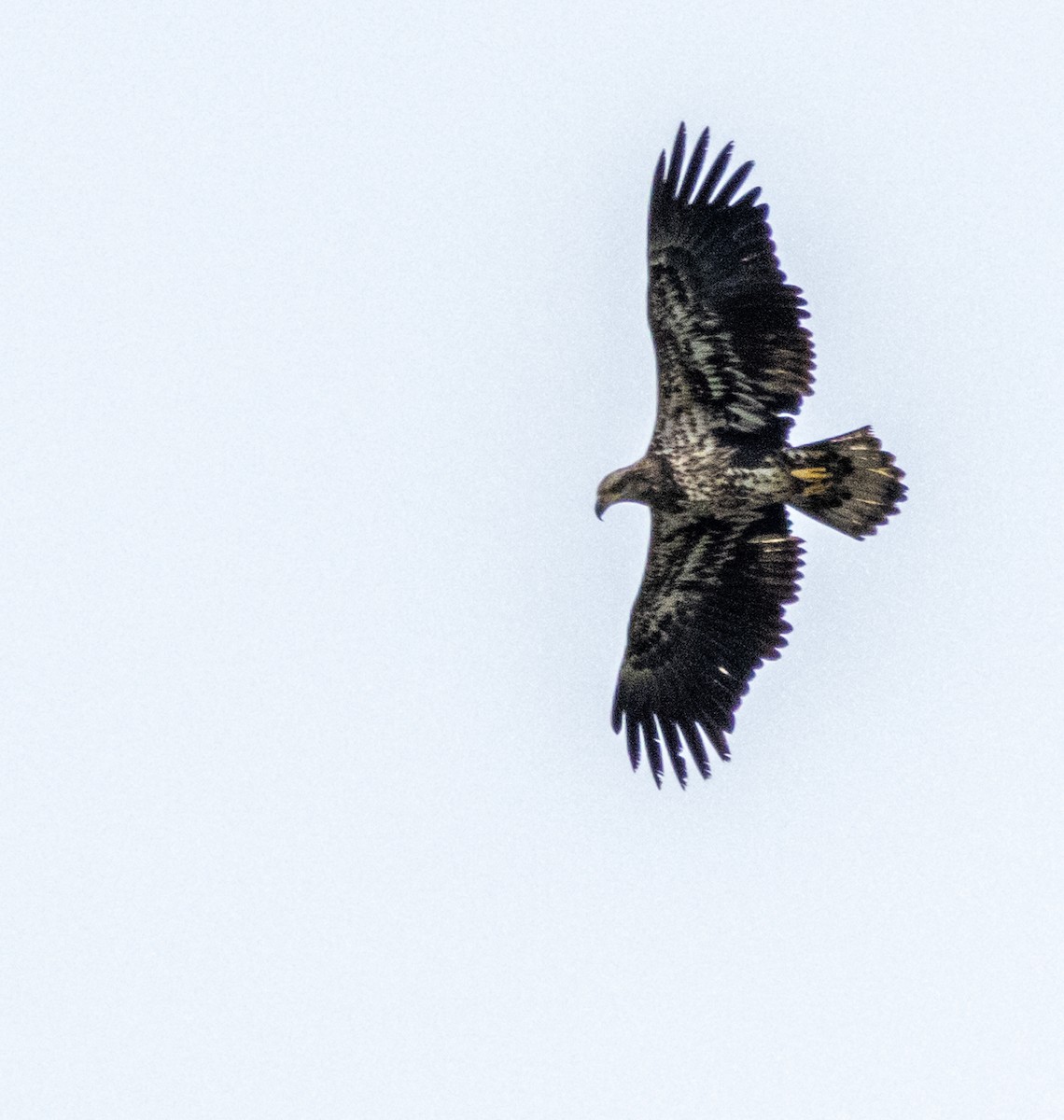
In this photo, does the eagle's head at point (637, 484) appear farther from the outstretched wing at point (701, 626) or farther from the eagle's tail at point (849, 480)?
the eagle's tail at point (849, 480)

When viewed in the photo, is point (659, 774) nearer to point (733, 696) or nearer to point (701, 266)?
point (733, 696)

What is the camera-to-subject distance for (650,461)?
62.7 ft

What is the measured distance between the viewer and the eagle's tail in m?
18.9

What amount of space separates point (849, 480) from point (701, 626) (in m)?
1.68

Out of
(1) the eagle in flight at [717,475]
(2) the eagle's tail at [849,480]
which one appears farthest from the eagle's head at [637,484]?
(2) the eagle's tail at [849,480]

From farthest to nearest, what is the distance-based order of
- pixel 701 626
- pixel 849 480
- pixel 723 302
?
pixel 701 626 → pixel 849 480 → pixel 723 302

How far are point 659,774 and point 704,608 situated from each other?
128 cm

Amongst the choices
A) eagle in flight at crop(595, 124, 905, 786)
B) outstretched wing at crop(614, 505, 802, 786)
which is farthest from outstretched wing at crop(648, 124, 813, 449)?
outstretched wing at crop(614, 505, 802, 786)

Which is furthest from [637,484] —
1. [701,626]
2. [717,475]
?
[701,626]

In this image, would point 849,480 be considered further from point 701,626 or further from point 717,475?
point 701,626

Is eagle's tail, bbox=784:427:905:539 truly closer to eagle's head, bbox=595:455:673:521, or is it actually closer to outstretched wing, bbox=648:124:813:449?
outstretched wing, bbox=648:124:813:449

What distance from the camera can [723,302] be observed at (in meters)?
18.4

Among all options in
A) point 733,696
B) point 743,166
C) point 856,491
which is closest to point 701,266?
point 743,166

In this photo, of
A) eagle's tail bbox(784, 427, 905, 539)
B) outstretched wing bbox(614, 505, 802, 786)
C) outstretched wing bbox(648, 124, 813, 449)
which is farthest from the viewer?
outstretched wing bbox(614, 505, 802, 786)
